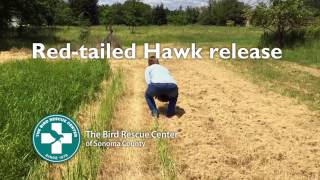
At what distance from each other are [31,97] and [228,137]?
11.2ft

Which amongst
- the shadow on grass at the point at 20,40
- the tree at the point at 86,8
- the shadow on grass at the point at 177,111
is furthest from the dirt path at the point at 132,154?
the tree at the point at 86,8

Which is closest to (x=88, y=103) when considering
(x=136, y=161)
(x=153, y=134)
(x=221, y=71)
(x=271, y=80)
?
(x=153, y=134)

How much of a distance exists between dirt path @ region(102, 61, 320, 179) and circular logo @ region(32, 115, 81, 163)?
64cm

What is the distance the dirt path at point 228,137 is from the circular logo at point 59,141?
2.09 feet

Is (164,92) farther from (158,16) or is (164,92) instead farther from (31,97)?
(158,16)

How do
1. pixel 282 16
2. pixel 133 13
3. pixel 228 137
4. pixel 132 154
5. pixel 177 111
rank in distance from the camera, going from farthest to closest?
pixel 133 13 → pixel 282 16 → pixel 177 111 → pixel 228 137 → pixel 132 154

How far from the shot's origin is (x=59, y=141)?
6.04 meters

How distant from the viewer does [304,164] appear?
23.2 ft

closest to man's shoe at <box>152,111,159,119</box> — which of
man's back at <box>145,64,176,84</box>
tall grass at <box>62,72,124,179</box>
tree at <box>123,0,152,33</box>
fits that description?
man's back at <box>145,64,176,84</box>

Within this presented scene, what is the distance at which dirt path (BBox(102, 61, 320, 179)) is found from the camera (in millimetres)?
6765

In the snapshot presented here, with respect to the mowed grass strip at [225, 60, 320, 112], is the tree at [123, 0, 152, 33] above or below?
above

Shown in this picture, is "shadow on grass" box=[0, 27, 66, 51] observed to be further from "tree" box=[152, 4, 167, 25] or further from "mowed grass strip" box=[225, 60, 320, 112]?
"tree" box=[152, 4, 167, 25]

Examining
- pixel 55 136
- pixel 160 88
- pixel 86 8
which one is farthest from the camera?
pixel 86 8

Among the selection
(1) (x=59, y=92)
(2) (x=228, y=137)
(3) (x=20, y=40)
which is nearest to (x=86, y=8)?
(3) (x=20, y=40)
